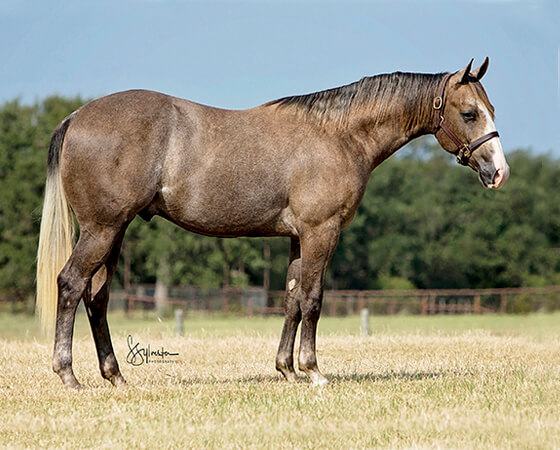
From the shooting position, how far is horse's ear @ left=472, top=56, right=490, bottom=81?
7312 mm

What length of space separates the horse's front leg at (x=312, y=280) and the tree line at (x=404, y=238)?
36.8m

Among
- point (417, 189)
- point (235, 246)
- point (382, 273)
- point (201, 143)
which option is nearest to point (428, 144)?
point (417, 189)

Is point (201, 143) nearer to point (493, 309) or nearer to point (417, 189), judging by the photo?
point (493, 309)

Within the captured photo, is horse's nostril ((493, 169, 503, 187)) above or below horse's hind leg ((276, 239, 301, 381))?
above

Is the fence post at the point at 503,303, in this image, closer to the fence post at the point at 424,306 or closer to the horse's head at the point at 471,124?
the fence post at the point at 424,306

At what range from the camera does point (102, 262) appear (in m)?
6.76

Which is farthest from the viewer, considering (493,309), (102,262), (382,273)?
(382,273)

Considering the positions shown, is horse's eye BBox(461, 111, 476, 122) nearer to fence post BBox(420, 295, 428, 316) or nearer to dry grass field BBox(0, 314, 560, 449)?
dry grass field BBox(0, 314, 560, 449)

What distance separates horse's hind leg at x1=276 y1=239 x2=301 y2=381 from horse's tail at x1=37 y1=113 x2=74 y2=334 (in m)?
2.18

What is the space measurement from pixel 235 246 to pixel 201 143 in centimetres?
3976

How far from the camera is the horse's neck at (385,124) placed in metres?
7.51

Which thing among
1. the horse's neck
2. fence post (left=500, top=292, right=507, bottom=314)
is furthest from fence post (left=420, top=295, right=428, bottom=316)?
the horse's neck

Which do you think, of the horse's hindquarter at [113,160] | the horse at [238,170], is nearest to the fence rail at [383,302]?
the horse at [238,170]

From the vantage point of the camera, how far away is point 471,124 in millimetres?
7398
